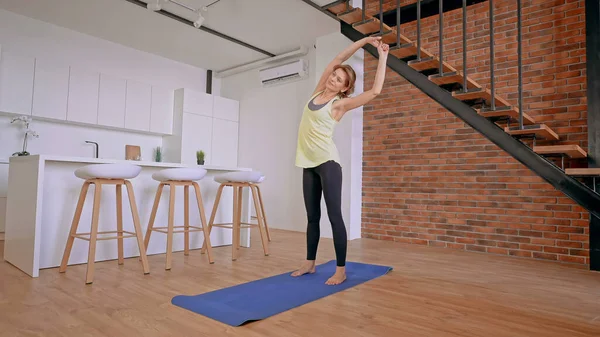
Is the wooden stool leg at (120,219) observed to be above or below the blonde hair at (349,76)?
below

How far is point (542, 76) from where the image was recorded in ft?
12.1

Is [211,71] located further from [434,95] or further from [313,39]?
[434,95]

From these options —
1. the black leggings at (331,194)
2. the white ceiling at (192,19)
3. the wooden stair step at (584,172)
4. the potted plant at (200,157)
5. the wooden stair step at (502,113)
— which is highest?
the white ceiling at (192,19)

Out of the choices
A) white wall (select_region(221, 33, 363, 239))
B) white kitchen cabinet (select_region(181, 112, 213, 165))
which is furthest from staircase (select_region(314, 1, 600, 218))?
white kitchen cabinet (select_region(181, 112, 213, 165))

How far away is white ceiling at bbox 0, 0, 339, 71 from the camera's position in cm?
456

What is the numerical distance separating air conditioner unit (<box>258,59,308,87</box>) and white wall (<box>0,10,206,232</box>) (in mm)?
1566

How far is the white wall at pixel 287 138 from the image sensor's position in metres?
4.89

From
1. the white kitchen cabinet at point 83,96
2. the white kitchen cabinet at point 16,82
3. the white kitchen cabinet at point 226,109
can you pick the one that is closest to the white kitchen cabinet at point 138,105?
the white kitchen cabinet at point 83,96

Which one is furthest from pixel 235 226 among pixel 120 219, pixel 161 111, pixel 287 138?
pixel 161 111

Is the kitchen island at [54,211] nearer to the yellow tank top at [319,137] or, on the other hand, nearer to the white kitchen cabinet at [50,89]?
the yellow tank top at [319,137]

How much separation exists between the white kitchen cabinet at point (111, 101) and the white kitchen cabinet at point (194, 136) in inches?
35.7

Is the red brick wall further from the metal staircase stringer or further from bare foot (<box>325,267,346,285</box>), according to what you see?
bare foot (<box>325,267,346,285</box>)

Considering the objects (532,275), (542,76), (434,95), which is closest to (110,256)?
(434,95)

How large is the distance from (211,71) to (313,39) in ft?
7.95
